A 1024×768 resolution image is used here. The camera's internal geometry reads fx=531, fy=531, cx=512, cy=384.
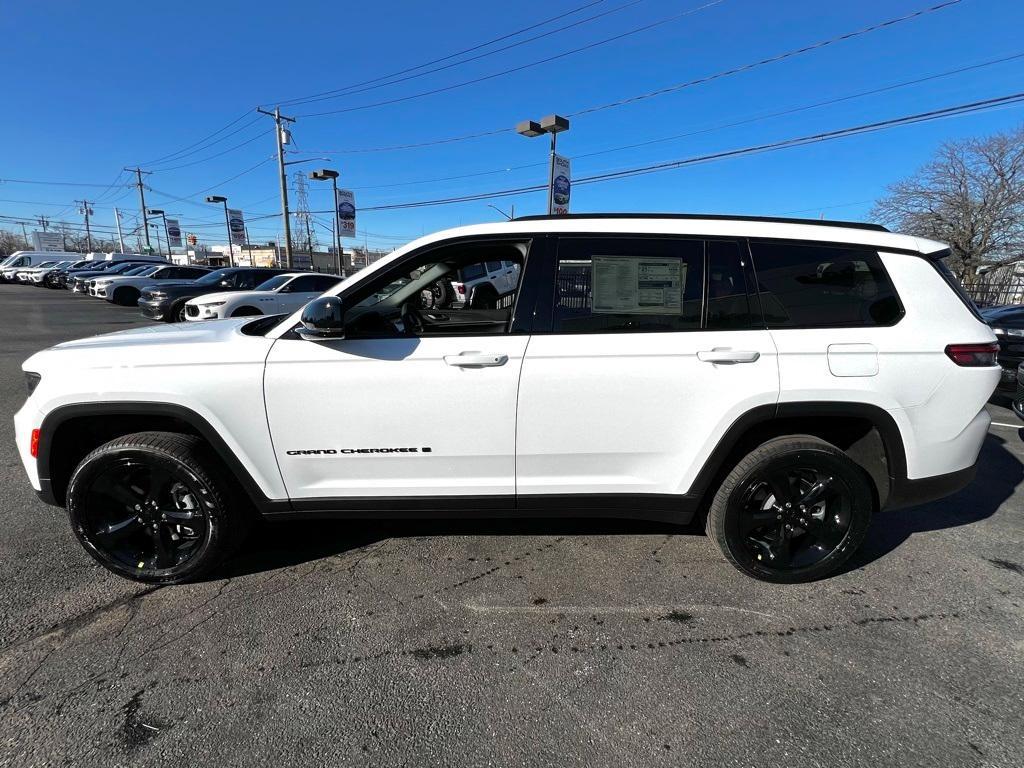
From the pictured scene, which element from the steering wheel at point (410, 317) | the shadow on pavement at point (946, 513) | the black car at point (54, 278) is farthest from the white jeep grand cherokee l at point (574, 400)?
the black car at point (54, 278)

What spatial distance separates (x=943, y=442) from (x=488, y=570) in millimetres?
2412

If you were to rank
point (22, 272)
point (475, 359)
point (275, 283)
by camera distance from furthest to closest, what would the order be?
point (22, 272) → point (275, 283) → point (475, 359)

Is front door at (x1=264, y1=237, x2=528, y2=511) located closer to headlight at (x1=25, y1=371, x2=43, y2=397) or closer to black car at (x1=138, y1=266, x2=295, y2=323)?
headlight at (x1=25, y1=371, x2=43, y2=397)

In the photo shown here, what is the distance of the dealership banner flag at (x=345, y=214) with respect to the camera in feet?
99.3

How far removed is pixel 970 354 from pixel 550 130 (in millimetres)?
13629

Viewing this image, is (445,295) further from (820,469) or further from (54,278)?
(54,278)

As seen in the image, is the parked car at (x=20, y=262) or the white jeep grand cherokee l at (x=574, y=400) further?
the parked car at (x=20, y=262)

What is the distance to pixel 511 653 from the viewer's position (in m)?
2.29

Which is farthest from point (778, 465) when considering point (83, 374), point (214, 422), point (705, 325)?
point (83, 374)

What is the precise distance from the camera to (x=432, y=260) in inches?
106

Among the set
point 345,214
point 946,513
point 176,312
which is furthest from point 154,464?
point 345,214

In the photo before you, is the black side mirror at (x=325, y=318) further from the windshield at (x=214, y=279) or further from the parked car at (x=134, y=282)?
the parked car at (x=134, y=282)

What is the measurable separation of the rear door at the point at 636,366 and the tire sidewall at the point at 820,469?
0.26m

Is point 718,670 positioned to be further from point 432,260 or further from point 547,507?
point 432,260
